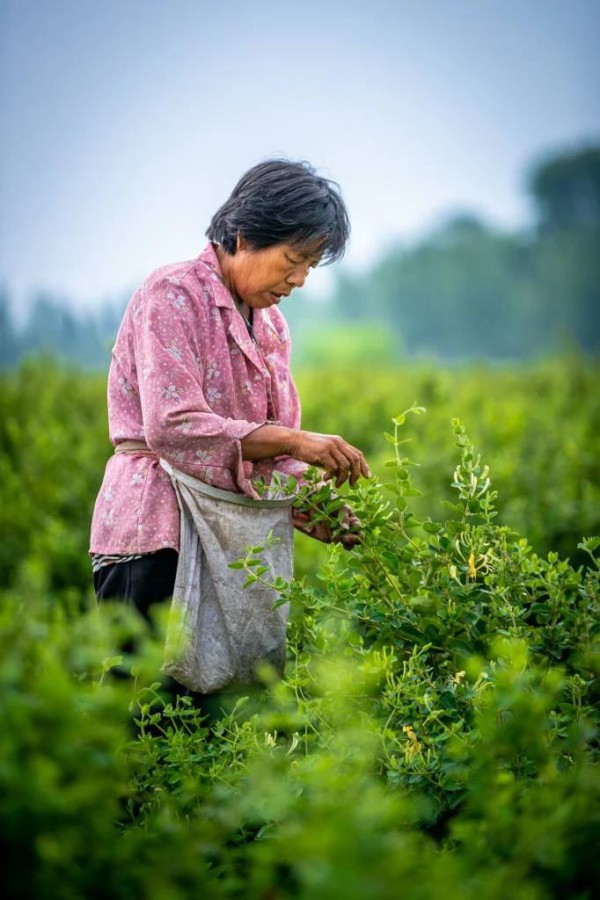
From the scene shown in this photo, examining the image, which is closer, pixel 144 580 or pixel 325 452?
pixel 325 452

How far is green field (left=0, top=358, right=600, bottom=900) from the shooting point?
1428 mm

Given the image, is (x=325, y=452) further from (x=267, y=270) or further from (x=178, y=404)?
(x=267, y=270)

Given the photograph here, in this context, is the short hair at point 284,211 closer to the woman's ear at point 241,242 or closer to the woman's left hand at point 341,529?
the woman's ear at point 241,242

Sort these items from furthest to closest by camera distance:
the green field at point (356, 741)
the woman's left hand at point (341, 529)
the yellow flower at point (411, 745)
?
1. the woman's left hand at point (341, 529)
2. the yellow flower at point (411, 745)
3. the green field at point (356, 741)

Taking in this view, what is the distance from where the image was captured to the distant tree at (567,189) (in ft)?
170

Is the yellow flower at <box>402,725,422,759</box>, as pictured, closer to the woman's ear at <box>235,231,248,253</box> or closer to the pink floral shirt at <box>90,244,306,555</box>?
the pink floral shirt at <box>90,244,306,555</box>

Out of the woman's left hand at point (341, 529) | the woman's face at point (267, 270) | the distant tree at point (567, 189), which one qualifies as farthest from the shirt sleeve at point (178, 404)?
the distant tree at point (567, 189)

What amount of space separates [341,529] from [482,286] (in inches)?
1948

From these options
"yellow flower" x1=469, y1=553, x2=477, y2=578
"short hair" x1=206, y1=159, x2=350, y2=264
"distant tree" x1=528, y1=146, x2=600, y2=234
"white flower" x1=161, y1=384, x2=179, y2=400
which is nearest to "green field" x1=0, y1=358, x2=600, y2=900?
"yellow flower" x1=469, y1=553, x2=477, y2=578

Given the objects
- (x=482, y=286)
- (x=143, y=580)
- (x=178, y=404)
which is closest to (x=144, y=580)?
(x=143, y=580)

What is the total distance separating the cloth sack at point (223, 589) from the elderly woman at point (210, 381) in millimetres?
40

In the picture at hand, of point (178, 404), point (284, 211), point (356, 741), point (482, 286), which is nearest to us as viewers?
point (356, 741)

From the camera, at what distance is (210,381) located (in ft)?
9.05

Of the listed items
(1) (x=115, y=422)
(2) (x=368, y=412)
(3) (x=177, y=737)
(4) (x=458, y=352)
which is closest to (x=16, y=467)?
(2) (x=368, y=412)
